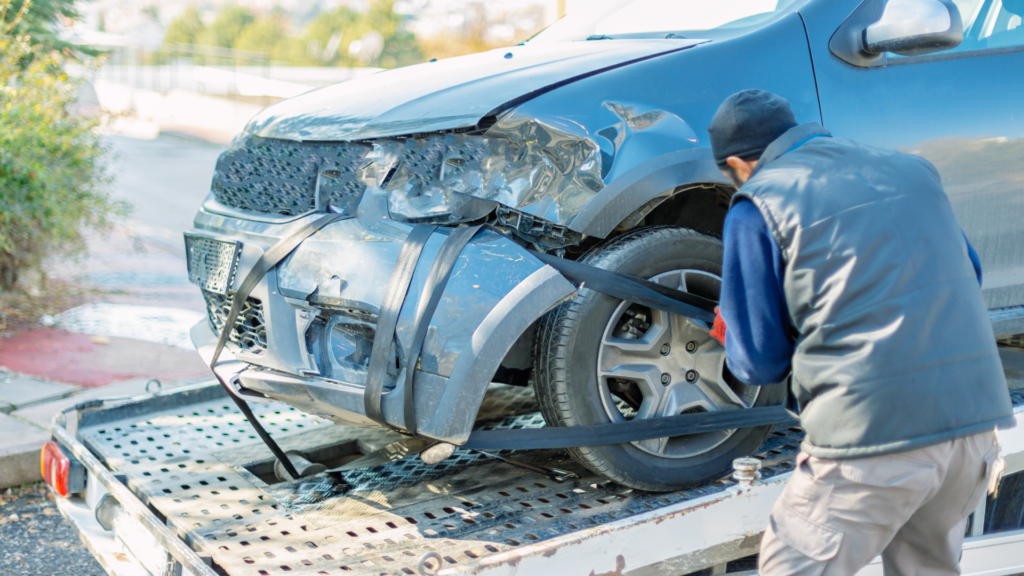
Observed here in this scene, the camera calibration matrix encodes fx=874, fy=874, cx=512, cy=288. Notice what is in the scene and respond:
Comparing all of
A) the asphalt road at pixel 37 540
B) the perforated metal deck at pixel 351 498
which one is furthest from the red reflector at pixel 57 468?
the asphalt road at pixel 37 540

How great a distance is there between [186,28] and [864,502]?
53537 millimetres

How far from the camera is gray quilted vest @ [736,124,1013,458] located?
5.94 ft

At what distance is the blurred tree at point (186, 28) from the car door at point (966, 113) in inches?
2055

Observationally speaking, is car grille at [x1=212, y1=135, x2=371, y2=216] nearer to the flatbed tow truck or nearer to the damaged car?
the damaged car

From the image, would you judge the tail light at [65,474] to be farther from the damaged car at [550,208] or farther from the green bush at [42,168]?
the green bush at [42,168]

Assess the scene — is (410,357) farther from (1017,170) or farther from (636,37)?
(1017,170)

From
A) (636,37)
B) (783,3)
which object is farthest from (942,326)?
(636,37)

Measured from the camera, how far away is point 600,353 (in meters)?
2.50

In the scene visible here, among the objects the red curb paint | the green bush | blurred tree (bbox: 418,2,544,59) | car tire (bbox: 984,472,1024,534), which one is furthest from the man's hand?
blurred tree (bbox: 418,2,544,59)

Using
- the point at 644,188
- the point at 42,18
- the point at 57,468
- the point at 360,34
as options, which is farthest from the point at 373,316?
the point at 360,34

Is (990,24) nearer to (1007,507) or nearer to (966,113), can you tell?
(966,113)

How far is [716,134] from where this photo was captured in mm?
2094

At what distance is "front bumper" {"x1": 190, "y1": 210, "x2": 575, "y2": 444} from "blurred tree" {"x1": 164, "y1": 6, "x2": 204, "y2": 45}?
52.0 metres

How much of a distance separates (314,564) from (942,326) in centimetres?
162
